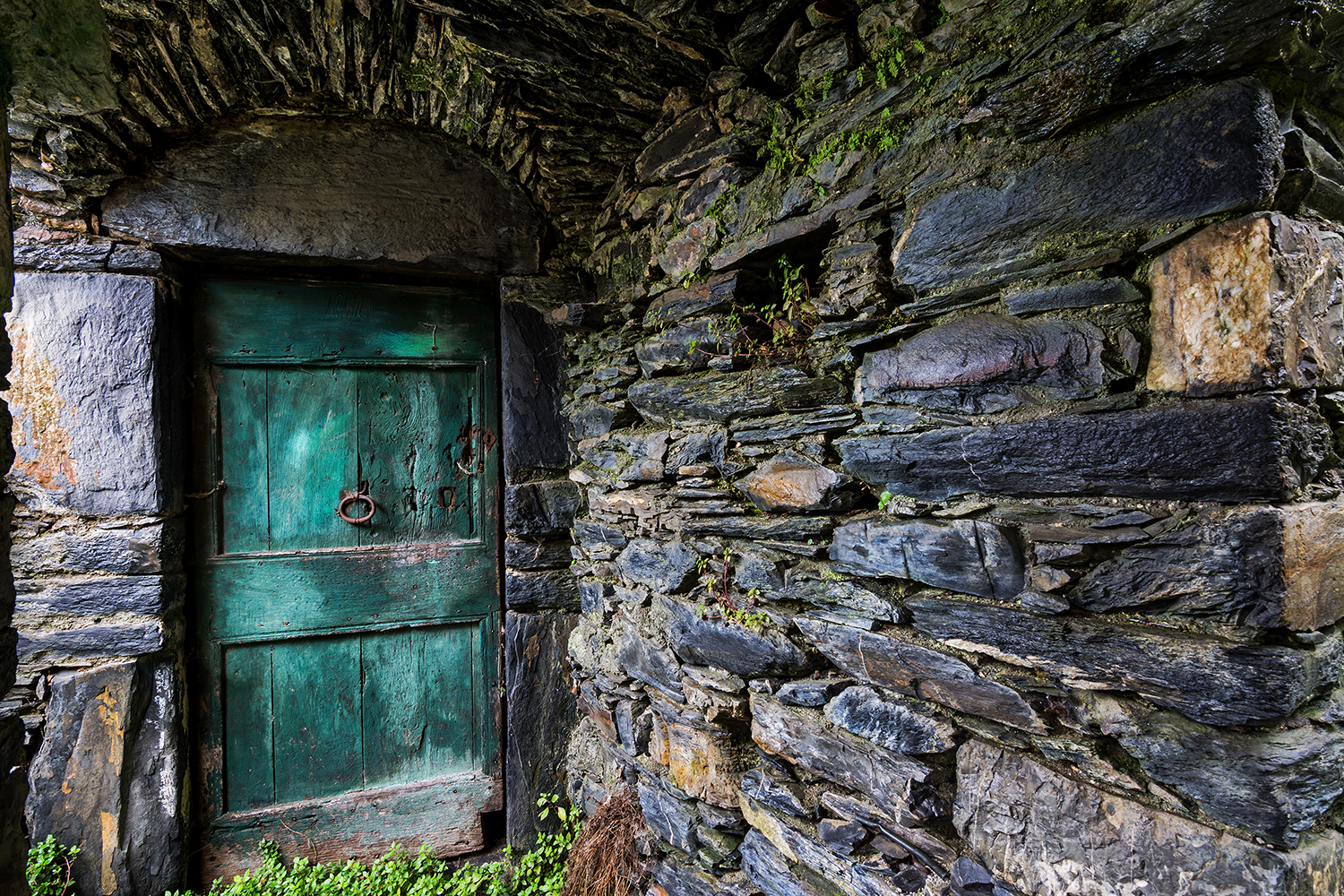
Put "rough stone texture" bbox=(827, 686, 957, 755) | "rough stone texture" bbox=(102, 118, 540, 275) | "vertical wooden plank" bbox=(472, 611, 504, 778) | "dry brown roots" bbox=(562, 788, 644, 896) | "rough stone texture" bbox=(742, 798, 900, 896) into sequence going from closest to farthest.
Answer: "rough stone texture" bbox=(827, 686, 957, 755)
"rough stone texture" bbox=(742, 798, 900, 896)
"dry brown roots" bbox=(562, 788, 644, 896)
"rough stone texture" bbox=(102, 118, 540, 275)
"vertical wooden plank" bbox=(472, 611, 504, 778)

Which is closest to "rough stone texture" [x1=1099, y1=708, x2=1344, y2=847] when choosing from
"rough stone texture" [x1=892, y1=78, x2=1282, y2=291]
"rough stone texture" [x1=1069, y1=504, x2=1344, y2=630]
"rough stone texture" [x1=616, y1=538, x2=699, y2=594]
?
"rough stone texture" [x1=1069, y1=504, x2=1344, y2=630]

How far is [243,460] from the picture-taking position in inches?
91.6

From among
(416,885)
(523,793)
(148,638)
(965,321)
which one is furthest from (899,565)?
(148,638)

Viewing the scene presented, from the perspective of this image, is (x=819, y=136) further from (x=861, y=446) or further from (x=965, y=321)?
(x=861, y=446)

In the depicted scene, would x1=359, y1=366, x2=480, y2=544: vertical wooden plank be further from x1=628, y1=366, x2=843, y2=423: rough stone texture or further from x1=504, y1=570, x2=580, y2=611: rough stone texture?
x1=628, y1=366, x2=843, y2=423: rough stone texture

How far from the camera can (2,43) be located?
93 centimetres

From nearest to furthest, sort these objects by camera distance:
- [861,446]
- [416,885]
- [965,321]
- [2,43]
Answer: [2,43]
[965,321]
[861,446]
[416,885]

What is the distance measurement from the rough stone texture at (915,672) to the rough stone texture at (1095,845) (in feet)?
0.27

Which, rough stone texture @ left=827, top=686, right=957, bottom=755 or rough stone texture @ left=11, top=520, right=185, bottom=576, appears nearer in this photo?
rough stone texture @ left=827, top=686, right=957, bottom=755

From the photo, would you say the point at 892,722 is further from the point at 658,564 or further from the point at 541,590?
the point at 541,590

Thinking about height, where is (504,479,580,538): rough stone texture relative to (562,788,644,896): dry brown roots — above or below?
above

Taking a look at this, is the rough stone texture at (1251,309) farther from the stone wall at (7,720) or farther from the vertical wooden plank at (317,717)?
the vertical wooden plank at (317,717)

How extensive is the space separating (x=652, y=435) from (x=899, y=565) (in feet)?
3.15

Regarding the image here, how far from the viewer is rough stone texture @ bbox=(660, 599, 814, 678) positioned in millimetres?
1520
